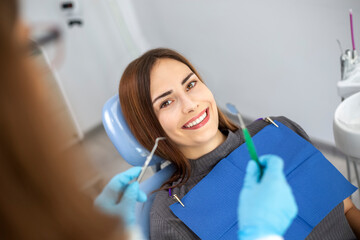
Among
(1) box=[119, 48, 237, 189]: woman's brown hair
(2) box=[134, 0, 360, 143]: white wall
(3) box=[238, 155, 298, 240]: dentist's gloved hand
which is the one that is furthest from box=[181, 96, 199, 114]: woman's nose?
(2) box=[134, 0, 360, 143]: white wall

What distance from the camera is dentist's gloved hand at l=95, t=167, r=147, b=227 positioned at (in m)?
0.80

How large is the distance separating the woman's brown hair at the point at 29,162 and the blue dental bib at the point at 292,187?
816 mm

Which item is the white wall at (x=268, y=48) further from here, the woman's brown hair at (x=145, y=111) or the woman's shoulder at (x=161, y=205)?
the woman's shoulder at (x=161, y=205)

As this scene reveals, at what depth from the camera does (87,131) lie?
3.22 m

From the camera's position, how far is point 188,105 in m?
1.18

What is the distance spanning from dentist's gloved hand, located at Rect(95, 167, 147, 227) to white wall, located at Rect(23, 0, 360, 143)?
0.60 m

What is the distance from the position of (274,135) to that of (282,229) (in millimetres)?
663

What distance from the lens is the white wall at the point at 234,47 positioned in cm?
164

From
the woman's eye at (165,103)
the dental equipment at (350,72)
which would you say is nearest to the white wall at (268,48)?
the dental equipment at (350,72)

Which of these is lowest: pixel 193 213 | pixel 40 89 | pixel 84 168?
pixel 193 213

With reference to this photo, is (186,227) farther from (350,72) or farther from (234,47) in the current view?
(234,47)

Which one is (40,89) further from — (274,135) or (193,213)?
(274,135)

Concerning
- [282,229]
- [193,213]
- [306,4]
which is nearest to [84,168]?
[282,229]

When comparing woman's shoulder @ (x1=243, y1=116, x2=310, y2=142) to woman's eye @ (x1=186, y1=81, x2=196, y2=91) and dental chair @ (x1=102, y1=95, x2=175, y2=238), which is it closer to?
woman's eye @ (x1=186, y1=81, x2=196, y2=91)
